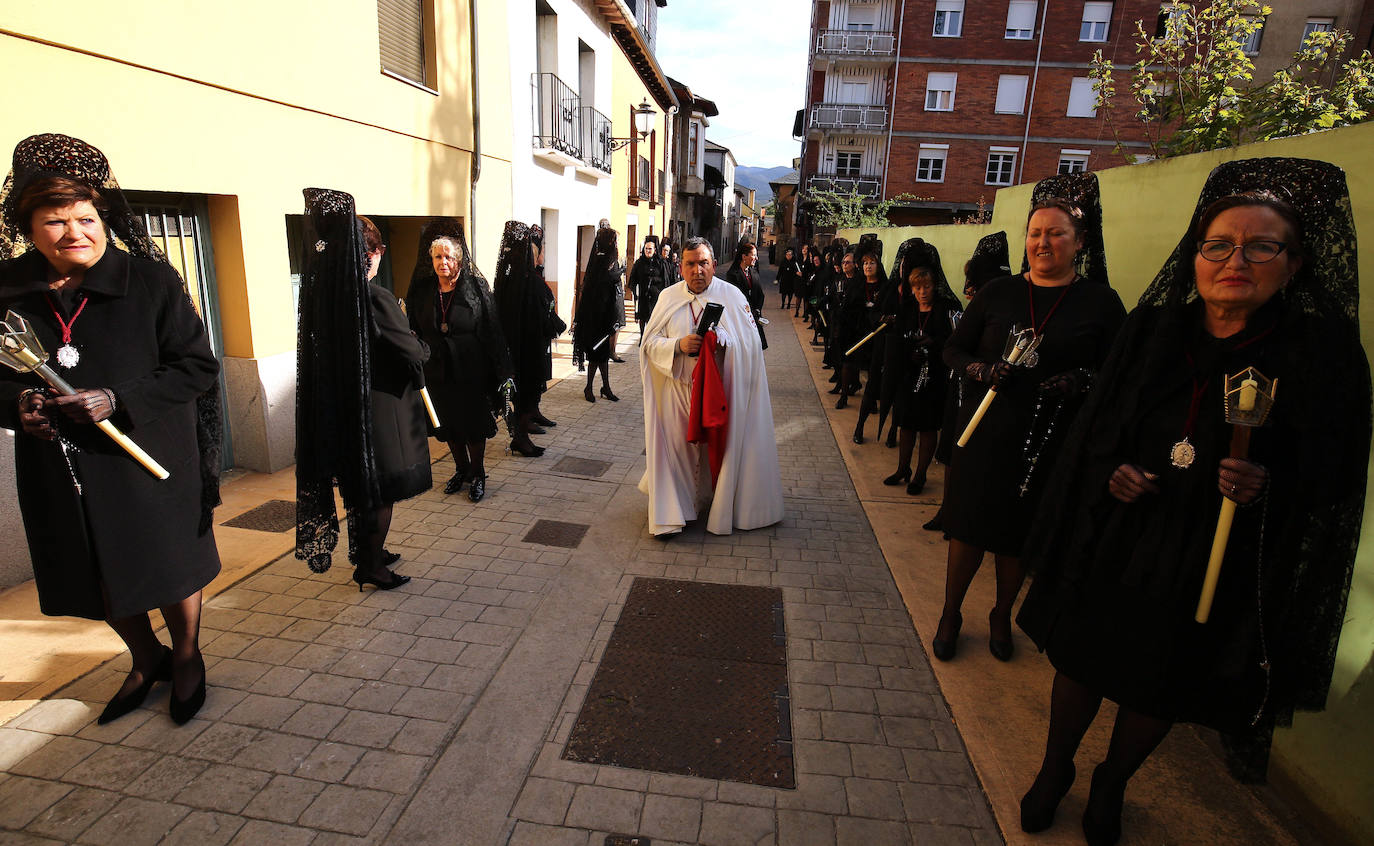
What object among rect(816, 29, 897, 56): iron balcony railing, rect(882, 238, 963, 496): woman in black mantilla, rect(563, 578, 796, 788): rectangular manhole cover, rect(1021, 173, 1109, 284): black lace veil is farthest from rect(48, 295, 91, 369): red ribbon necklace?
rect(816, 29, 897, 56): iron balcony railing

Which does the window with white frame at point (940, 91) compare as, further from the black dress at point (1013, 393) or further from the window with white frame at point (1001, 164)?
the black dress at point (1013, 393)

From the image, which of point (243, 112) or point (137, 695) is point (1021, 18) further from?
point (137, 695)

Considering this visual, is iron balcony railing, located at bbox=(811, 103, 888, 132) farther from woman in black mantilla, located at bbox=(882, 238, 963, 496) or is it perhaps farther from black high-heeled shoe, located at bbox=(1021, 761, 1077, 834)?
black high-heeled shoe, located at bbox=(1021, 761, 1077, 834)

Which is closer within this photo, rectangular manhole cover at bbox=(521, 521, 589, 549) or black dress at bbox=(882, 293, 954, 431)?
rectangular manhole cover at bbox=(521, 521, 589, 549)

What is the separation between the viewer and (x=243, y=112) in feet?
18.0

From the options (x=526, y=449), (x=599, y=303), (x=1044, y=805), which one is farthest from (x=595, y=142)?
(x=1044, y=805)

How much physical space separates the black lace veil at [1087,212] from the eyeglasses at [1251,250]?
120 cm

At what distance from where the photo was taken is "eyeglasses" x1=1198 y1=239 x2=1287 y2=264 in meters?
1.97

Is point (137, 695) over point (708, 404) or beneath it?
beneath

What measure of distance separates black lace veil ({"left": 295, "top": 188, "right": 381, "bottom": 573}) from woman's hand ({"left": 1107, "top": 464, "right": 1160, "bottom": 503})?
329 centimetres

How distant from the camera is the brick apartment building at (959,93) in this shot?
104 ft

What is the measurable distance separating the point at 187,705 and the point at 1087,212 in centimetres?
438

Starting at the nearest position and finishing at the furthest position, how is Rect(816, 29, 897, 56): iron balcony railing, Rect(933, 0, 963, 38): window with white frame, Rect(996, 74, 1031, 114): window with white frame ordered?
Rect(933, 0, 963, 38): window with white frame → Rect(996, 74, 1031, 114): window with white frame → Rect(816, 29, 897, 56): iron balcony railing

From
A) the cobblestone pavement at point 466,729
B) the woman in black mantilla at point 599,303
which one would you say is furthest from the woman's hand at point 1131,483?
the woman in black mantilla at point 599,303
